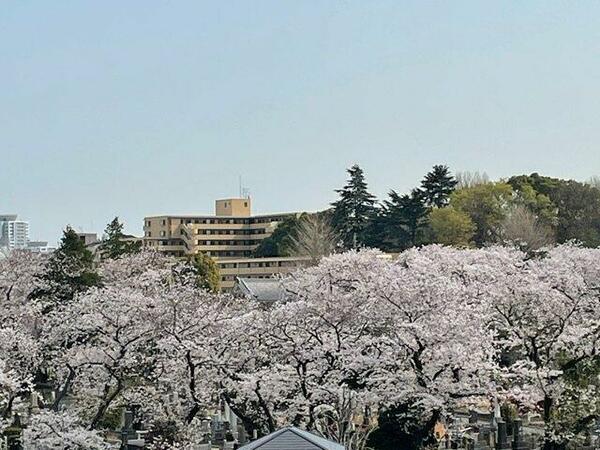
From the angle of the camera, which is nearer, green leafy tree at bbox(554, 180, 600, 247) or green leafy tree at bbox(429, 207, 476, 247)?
green leafy tree at bbox(429, 207, 476, 247)

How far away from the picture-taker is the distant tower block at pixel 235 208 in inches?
2881

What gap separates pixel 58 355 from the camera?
75.2 feet

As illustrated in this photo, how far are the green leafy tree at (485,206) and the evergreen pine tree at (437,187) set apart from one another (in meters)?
3.37

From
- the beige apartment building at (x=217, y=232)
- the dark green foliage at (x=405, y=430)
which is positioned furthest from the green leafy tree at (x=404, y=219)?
the dark green foliage at (x=405, y=430)

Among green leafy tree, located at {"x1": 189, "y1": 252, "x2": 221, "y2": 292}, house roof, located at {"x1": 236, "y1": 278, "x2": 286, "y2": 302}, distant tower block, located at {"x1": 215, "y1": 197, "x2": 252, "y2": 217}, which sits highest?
distant tower block, located at {"x1": 215, "y1": 197, "x2": 252, "y2": 217}

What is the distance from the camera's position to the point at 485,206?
47.5 m

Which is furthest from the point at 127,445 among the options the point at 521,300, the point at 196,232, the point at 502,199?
the point at 196,232

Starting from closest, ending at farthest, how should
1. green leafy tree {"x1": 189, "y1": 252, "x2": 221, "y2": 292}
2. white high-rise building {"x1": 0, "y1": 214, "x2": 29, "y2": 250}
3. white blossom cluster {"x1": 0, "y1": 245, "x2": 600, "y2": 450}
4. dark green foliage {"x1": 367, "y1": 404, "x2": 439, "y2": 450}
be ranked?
1. white blossom cluster {"x1": 0, "y1": 245, "x2": 600, "y2": 450}
2. dark green foliage {"x1": 367, "y1": 404, "x2": 439, "y2": 450}
3. green leafy tree {"x1": 189, "y1": 252, "x2": 221, "y2": 292}
4. white high-rise building {"x1": 0, "y1": 214, "x2": 29, "y2": 250}

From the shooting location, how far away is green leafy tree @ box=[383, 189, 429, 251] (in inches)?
2008

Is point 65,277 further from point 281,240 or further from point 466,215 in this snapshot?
point 281,240

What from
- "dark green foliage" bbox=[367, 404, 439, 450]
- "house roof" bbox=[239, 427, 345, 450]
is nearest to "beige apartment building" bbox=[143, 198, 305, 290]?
"dark green foliage" bbox=[367, 404, 439, 450]

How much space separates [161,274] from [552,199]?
85.3 feet

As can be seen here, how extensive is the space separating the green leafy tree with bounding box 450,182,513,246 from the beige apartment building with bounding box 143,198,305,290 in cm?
2132

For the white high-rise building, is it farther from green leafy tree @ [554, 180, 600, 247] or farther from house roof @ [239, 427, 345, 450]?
house roof @ [239, 427, 345, 450]
